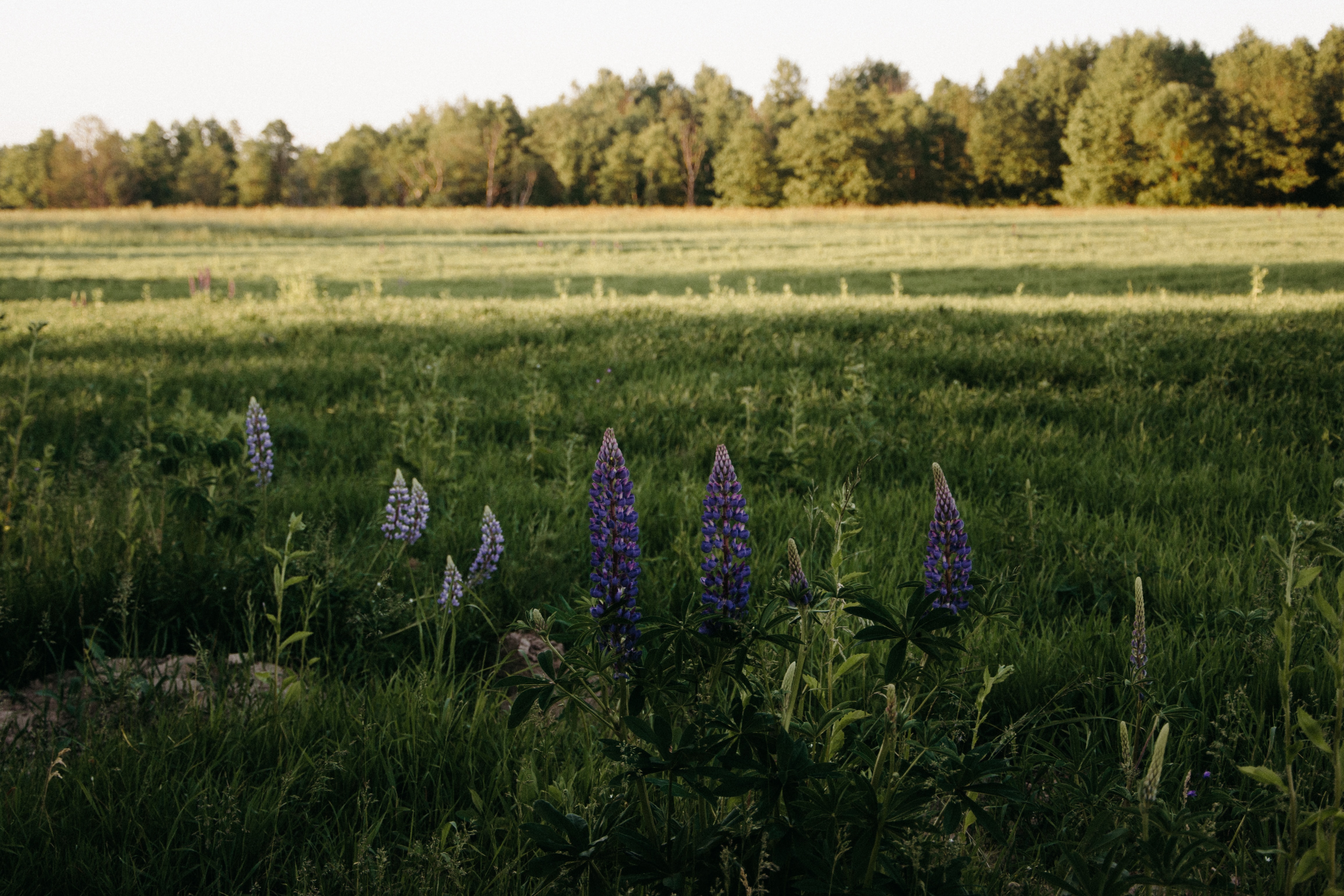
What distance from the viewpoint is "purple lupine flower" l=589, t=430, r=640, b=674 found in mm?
1396

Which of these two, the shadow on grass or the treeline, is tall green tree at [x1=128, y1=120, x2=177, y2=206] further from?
the shadow on grass

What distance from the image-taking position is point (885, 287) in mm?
16000

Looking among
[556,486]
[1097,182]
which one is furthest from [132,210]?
[1097,182]

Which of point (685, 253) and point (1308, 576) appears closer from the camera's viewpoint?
point (1308, 576)

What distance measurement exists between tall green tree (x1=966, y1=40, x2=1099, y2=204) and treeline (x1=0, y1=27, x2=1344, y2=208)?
0.69ft

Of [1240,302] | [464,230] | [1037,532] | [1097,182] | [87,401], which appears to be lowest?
[1037,532]

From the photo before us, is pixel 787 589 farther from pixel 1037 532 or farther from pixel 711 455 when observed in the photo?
pixel 711 455

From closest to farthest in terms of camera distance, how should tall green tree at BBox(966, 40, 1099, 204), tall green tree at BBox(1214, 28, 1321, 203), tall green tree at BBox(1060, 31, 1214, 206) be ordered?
tall green tree at BBox(1214, 28, 1321, 203)
tall green tree at BBox(1060, 31, 1214, 206)
tall green tree at BBox(966, 40, 1099, 204)

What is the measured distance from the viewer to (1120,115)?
217 ft

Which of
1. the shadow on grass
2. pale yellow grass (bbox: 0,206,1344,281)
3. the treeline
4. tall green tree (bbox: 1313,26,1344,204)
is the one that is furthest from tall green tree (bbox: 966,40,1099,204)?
the shadow on grass

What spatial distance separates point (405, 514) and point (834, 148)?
77554mm

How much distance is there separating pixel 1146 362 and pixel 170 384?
8434 mm

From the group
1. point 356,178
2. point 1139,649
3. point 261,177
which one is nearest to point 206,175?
point 261,177

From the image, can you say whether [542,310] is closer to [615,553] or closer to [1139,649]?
[615,553]
